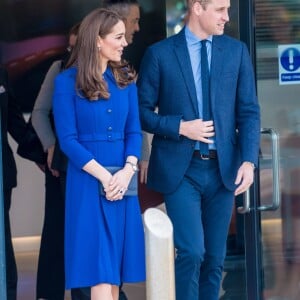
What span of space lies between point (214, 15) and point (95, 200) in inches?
46.0

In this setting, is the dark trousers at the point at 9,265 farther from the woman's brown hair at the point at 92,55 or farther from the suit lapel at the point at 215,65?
the suit lapel at the point at 215,65

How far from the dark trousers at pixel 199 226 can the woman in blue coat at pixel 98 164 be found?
1.07 ft

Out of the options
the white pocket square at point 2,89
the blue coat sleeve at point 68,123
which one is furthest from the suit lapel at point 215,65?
the white pocket square at point 2,89

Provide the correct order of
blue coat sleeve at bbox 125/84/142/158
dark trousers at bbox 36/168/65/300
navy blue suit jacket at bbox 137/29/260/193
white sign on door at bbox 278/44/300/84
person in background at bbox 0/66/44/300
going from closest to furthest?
1. blue coat sleeve at bbox 125/84/142/158
2. navy blue suit jacket at bbox 137/29/260/193
3. person in background at bbox 0/66/44/300
4. white sign on door at bbox 278/44/300/84
5. dark trousers at bbox 36/168/65/300

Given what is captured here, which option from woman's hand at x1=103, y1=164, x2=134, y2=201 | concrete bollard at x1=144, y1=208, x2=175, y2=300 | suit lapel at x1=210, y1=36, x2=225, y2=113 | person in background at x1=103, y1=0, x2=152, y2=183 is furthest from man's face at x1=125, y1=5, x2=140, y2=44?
concrete bollard at x1=144, y1=208, x2=175, y2=300

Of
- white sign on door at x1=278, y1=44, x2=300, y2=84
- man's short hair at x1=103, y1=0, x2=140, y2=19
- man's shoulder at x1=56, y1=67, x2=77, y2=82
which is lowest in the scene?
man's shoulder at x1=56, y1=67, x2=77, y2=82

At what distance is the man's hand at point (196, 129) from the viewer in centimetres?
509

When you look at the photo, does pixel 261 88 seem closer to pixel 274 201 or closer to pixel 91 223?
pixel 274 201

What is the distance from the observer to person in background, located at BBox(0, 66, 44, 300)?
19.1 ft

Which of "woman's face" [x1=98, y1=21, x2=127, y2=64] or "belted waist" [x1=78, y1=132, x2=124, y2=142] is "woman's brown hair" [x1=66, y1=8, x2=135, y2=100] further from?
"belted waist" [x1=78, y1=132, x2=124, y2=142]

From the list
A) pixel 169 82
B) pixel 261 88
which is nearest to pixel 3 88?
pixel 169 82

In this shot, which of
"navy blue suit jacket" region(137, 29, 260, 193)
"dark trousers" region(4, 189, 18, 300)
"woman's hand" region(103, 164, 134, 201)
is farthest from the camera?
"dark trousers" region(4, 189, 18, 300)

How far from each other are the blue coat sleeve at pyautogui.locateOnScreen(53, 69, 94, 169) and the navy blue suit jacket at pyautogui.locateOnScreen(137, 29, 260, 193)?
0.52m

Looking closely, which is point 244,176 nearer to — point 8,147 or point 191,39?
point 191,39
